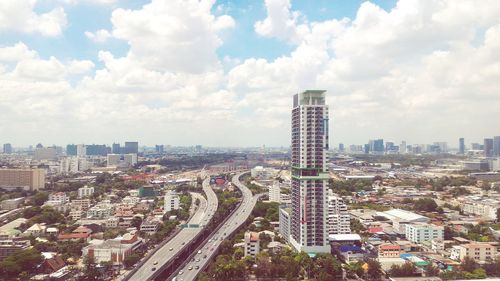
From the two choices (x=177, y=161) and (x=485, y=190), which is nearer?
(x=485, y=190)

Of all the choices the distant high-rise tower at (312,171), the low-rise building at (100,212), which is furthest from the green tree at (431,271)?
the low-rise building at (100,212)

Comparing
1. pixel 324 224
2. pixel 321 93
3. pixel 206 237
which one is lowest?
pixel 206 237

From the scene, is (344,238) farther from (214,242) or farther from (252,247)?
(214,242)

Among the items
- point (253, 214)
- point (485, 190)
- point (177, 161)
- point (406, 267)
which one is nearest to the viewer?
point (406, 267)

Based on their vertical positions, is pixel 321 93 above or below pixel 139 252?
above

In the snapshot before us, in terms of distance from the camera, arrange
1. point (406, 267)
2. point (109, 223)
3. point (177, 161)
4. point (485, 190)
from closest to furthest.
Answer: point (406, 267), point (109, 223), point (485, 190), point (177, 161)

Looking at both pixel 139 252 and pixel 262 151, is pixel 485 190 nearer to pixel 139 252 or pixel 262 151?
pixel 139 252

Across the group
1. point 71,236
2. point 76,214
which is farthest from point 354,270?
point 76,214

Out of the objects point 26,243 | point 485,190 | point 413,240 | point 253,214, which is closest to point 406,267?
point 413,240
